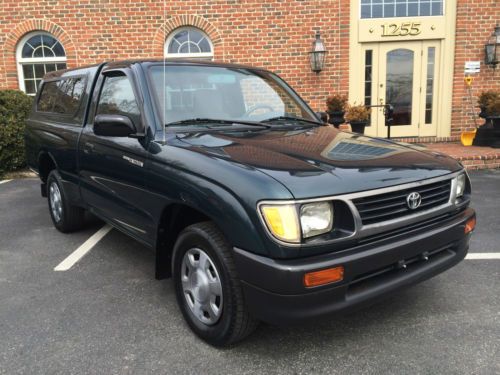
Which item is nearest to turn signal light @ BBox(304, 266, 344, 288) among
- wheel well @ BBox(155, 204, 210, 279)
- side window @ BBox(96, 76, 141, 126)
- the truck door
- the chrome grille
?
the chrome grille

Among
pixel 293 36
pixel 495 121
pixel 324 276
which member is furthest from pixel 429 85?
pixel 324 276

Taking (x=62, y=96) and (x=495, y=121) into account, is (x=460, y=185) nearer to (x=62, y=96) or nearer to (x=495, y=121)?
(x=62, y=96)

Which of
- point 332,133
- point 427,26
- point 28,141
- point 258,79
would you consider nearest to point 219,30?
point 427,26

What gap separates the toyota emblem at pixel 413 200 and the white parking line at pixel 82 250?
297 centimetres

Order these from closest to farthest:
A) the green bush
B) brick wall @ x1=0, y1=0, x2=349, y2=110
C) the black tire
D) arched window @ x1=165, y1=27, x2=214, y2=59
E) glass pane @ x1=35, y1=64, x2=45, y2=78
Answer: the black tire
the green bush
brick wall @ x1=0, y1=0, x2=349, y2=110
arched window @ x1=165, y1=27, x2=214, y2=59
glass pane @ x1=35, y1=64, x2=45, y2=78

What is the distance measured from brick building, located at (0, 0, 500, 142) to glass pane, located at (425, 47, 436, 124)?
2cm

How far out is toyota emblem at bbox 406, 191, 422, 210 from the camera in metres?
2.48

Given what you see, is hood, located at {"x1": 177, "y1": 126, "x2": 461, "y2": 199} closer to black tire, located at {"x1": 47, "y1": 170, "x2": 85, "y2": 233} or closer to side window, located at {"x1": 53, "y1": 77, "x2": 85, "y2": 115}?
side window, located at {"x1": 53, "y1": 77, "x2": 85, "y2": 115}

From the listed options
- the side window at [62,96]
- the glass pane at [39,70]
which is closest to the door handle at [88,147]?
the side window at [62,96]

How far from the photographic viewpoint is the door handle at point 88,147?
149 inches

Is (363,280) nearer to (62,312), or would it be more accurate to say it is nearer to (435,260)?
(435,260)

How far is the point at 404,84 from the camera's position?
1054 cm

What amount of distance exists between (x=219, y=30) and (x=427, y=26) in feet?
15.2

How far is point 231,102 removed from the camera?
3.50 metres
